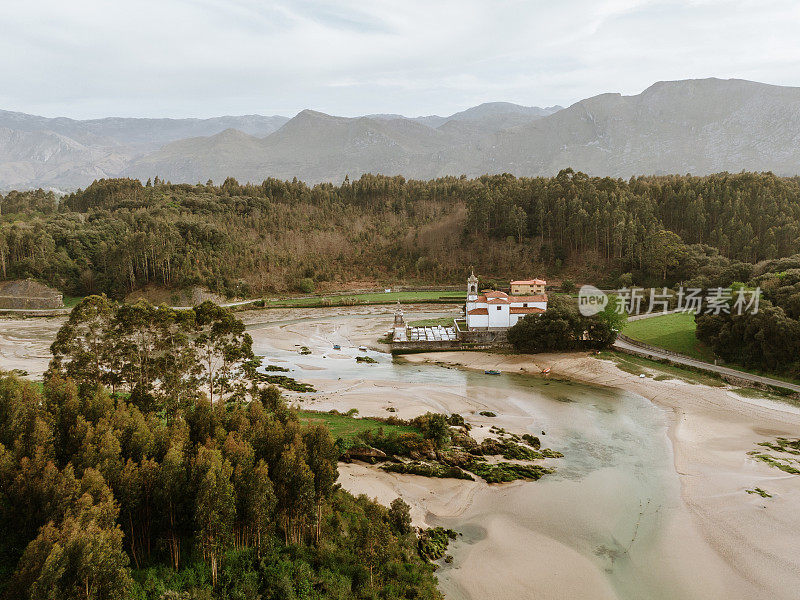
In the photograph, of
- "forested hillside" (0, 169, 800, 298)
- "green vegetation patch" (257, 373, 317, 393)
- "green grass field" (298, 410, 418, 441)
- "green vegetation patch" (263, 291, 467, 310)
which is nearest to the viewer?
"green grass field" (298, 410, 418, 441)

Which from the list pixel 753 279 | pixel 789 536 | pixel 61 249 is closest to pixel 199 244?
pixel 61 249

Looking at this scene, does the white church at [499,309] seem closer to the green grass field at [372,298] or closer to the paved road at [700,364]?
the paved road at [700,364]

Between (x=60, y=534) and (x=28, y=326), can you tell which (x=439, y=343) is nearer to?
(x=60, y=534)

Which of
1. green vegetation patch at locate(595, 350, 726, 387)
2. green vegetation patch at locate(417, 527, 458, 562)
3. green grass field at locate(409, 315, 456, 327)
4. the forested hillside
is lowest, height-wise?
green vegetation patch at locate(417, 527, 458, 562)

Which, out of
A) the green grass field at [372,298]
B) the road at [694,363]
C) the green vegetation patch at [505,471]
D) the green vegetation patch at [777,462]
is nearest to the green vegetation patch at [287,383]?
the green vegetation patch at [505,471]

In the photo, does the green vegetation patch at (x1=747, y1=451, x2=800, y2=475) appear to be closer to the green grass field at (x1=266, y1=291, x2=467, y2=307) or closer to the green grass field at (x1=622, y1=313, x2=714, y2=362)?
the green grass field at (x1=622, y1=313, x2=714, y2=362)

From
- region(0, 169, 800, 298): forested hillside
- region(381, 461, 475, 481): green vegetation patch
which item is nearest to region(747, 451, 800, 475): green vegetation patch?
region(381, 461, 475, 481): green vegetation patch

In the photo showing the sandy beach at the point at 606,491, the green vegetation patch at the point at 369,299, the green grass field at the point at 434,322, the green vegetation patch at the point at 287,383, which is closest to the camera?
the sandy beach at the point at 606,491
